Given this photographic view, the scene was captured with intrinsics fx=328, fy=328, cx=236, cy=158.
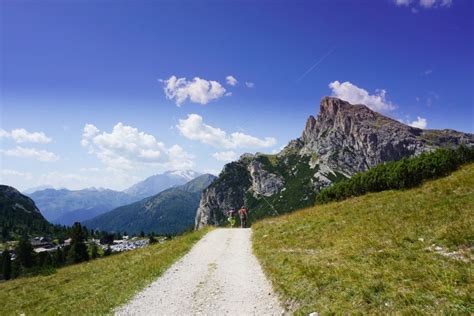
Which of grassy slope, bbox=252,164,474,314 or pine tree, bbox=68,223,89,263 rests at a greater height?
grassy slope, bbox=252,164,474,314

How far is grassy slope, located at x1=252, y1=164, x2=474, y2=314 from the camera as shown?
32.4ft

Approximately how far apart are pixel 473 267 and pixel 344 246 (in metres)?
8.10

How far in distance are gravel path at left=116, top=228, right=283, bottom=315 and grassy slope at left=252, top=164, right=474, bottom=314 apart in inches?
36.4

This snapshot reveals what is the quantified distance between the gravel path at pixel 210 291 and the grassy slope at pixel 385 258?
3.03 ft

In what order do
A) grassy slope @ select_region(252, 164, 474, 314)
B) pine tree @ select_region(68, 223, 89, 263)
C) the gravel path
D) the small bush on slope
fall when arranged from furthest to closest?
pine tree @ select_region(68, 223, 89, 263)
the small bush on slope
the gravel path
grassy slope @ select_region(252, 164, 474, 314)

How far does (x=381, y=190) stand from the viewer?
3647 cm

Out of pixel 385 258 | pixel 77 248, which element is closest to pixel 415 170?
pixel 385 258

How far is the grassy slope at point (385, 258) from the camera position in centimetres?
989

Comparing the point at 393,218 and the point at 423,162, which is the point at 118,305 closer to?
the point at 393,218

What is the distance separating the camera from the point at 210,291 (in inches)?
618

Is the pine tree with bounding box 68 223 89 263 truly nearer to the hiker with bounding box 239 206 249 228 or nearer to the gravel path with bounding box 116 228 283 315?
the hiker with bounding box 239 206 249 228

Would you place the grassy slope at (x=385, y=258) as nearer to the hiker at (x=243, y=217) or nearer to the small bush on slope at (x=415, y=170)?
the small bush on slope at (x=415, y=170)

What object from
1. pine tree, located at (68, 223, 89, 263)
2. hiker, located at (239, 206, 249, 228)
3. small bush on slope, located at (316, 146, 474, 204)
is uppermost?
small bush on slope, located at (316, 146, 474, 204)

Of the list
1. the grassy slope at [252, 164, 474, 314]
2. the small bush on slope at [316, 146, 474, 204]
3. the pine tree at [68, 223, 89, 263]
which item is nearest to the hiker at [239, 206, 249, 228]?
the small bush on slope at [316, 146, 474, 204]
